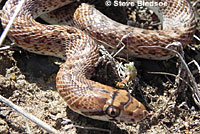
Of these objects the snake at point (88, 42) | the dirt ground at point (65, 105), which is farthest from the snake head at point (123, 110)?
the dirt ground at point (65, 105)

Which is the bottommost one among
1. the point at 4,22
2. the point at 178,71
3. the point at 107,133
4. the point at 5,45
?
the point at 107,133

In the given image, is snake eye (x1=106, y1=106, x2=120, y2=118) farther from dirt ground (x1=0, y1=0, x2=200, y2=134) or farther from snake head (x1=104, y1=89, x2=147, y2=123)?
dirt ground (x1=0, y1=0, x2=200, y2=134)

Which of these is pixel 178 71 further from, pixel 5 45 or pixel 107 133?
pixel 5 45

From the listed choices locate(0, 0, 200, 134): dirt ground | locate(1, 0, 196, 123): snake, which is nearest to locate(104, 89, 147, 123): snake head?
locate(1, 0, 196, 123): snake

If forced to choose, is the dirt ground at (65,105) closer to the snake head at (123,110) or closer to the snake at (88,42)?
the snake at (88,42)

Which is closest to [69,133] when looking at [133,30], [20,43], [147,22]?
[20,43]

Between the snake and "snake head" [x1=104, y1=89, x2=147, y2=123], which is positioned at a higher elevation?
the snake

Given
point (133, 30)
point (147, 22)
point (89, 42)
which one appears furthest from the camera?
point (147, 22)
